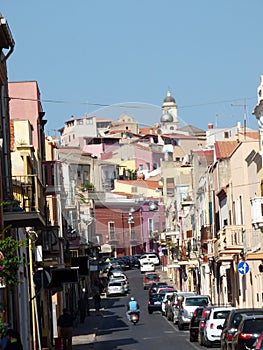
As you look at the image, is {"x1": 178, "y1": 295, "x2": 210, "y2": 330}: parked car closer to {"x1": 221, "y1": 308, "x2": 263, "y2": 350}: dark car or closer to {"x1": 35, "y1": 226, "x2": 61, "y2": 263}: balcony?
{"x1": 35, "y1": 226, "x2": 61, "y2": 263}: balcony

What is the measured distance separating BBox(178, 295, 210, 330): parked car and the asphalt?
13.8 feet

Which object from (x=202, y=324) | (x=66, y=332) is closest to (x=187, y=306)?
(x=202, y=324)

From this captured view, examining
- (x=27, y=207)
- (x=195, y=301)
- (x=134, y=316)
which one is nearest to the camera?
(x=27, y=207)

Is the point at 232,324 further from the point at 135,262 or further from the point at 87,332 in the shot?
the point at 135,262

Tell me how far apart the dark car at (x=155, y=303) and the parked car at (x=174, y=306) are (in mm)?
9636

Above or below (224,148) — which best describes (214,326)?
below

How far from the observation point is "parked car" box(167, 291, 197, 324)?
194 ft

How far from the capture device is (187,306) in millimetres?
54812

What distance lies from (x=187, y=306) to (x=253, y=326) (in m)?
25.3

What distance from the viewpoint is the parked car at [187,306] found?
5466 centimetres

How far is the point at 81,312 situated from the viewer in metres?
68.1

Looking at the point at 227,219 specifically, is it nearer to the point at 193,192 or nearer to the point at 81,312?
the point at 81,312

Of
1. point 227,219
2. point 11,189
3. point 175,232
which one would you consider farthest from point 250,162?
point 175,232

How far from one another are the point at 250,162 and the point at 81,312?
47.8ft
